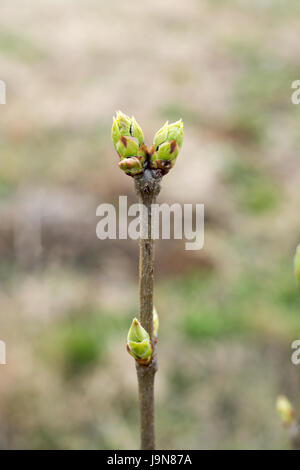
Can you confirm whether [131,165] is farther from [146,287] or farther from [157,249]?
[157,249]

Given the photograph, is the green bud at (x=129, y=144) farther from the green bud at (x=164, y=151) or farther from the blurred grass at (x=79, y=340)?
the blurred grass at (x=79, y=340)

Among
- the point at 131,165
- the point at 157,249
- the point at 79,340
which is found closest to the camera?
the point at 131,165

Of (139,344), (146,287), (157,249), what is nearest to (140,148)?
(146,287)

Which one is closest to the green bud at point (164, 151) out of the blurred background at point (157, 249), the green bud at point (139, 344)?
the green bud at point (139, 344)

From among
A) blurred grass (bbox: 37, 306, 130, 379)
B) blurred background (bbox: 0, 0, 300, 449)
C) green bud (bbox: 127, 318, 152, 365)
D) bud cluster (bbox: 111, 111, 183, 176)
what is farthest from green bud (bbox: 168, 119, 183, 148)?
blurred grass (bbox: 37, 306, 130, 379)

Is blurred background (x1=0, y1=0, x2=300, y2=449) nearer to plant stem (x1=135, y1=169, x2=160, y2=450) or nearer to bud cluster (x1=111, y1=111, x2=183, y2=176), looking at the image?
plant stem (x1=135, y1=169, x2=160, y2=450)

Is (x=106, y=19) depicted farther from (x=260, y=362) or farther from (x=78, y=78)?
(x=260, y=362)
